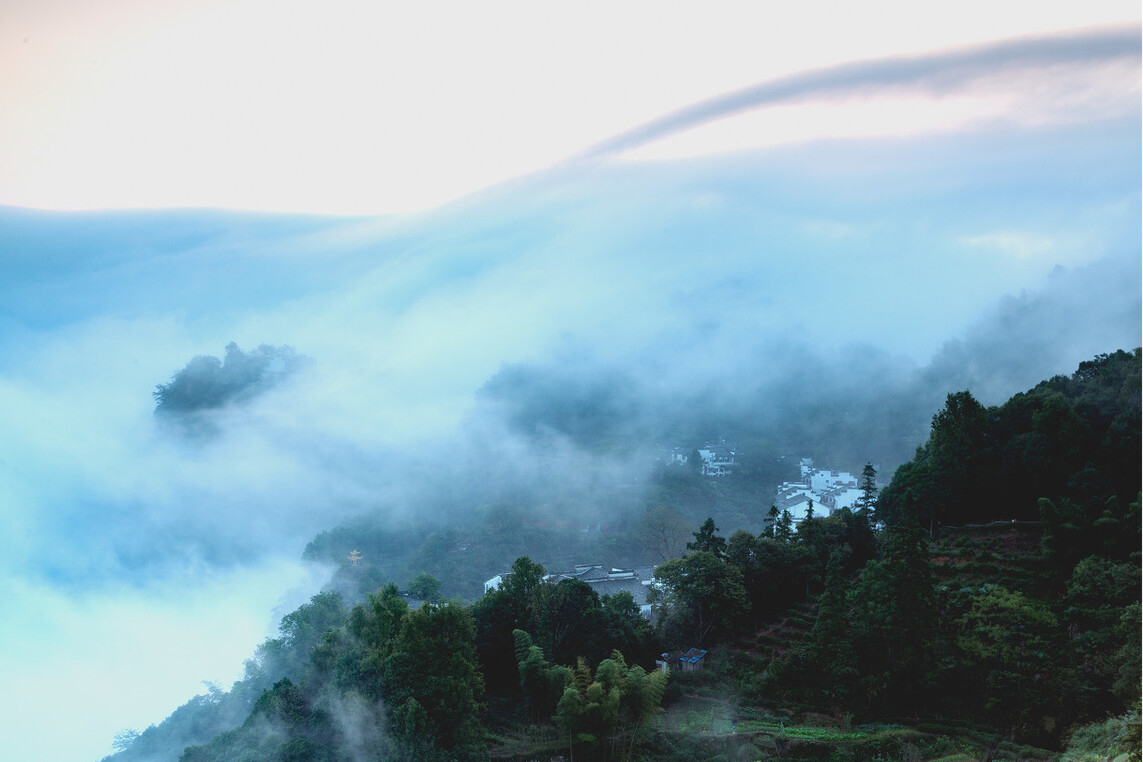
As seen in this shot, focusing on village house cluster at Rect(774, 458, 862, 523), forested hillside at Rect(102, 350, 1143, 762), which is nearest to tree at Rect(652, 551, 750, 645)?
forested hillside at Rect(102, 350, 1143, 762)

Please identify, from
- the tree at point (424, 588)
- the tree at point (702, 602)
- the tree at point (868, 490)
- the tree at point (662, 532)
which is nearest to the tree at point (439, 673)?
the tree at point (702, 602)

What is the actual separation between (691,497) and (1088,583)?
29.0 meters

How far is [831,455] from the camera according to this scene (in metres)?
51.1

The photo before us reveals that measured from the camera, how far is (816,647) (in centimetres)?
1702

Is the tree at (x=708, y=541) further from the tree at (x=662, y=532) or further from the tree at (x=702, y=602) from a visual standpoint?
the tree at (x=662, y=532)

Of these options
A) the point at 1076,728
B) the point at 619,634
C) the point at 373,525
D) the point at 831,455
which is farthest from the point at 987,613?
the point at 831,455

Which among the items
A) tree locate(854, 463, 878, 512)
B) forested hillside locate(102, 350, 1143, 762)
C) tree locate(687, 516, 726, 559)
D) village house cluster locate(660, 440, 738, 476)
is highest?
village house cluster locate(660, 440, 738, 476)

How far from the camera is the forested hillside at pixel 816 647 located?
13852mm

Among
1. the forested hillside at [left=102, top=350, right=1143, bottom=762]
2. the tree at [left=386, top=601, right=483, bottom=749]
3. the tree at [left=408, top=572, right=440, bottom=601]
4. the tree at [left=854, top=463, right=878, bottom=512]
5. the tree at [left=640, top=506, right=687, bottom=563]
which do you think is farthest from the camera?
the tree at [left=640, top=506, right=687, bottom=563]

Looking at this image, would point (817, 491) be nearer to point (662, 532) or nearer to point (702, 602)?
point (662, 532)

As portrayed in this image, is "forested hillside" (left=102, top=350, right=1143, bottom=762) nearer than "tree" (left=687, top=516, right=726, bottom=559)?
Yes

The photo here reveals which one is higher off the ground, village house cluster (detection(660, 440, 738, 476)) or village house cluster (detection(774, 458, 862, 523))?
village house cluster (detection(660, 440, 738, 476))

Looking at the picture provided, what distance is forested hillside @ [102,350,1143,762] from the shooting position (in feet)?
45.4

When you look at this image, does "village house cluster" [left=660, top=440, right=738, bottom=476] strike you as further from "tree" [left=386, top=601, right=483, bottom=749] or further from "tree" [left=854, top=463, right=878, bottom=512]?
"tree" [left=386, top=601, right=483, bottom=749]
